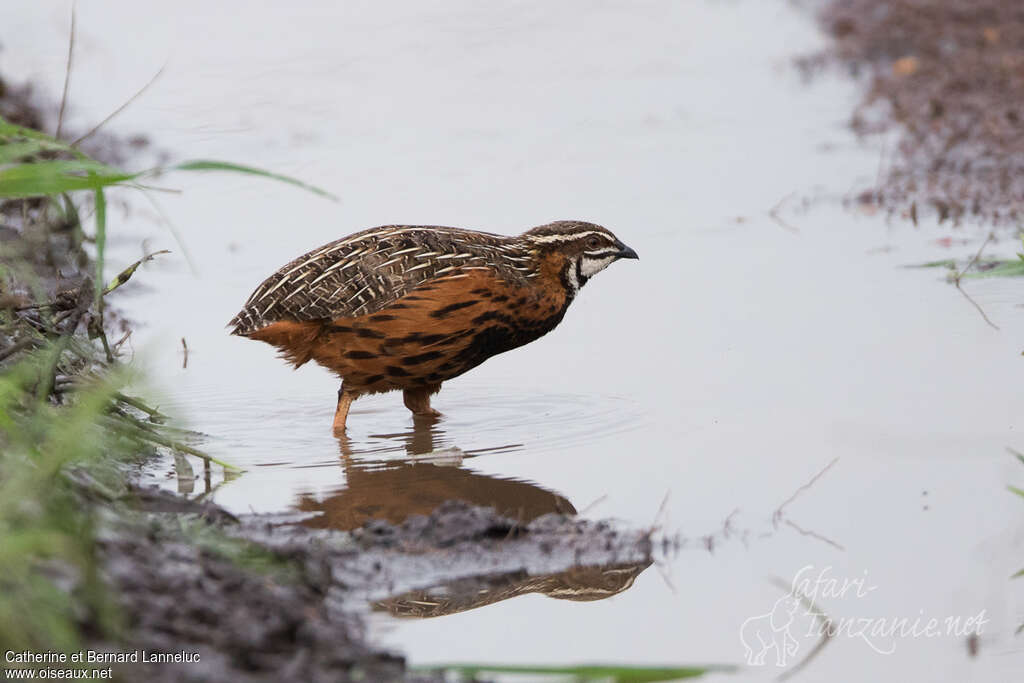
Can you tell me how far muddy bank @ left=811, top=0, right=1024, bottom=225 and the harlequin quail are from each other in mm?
4672

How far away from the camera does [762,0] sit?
68.6 ft

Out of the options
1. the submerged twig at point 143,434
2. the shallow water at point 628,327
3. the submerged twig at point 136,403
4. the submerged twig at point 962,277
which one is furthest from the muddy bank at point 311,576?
the submerged twig at point 962,277

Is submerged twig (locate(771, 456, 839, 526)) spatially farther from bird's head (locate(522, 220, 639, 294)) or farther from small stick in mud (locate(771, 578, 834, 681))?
bird's head (locate(522, 220, 639, 294))

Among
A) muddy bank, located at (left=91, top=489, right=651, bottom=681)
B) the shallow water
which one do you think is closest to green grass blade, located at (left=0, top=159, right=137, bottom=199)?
muddy bank, located at (left=91, top=489, right=651, bottom=681)

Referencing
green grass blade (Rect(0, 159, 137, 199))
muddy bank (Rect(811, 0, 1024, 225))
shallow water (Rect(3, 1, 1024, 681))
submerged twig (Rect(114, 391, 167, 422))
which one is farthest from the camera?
muddy bank (Rect(811, 0, 1024, 225))

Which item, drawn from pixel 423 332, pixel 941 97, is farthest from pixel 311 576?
pixel 941 97

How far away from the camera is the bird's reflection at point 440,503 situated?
5.21 m

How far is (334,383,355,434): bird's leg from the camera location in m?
7.96

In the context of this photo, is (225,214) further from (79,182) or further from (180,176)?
(79,182)

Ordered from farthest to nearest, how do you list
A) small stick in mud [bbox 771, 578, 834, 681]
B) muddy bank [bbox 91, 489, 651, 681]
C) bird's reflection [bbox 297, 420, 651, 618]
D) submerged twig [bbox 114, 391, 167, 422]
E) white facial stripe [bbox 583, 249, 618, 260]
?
white facial stripe [bbox 583, 249, 618, 260]
submerged twig [bbox 114, 391, 167, 422]
bird's reflection [bbox 297, 420, 651, 618]
small stick in mud [bbox 771, 578, 834, 681]
muddy bank [bbox 91, 489, 651, 681]

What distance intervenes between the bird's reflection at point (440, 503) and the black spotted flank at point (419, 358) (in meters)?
0.40

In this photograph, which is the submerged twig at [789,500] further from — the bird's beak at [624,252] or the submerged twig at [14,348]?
the submerged twig at [14,348]

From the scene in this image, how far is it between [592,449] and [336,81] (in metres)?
10.3

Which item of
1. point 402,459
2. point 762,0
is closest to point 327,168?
point 402,459
